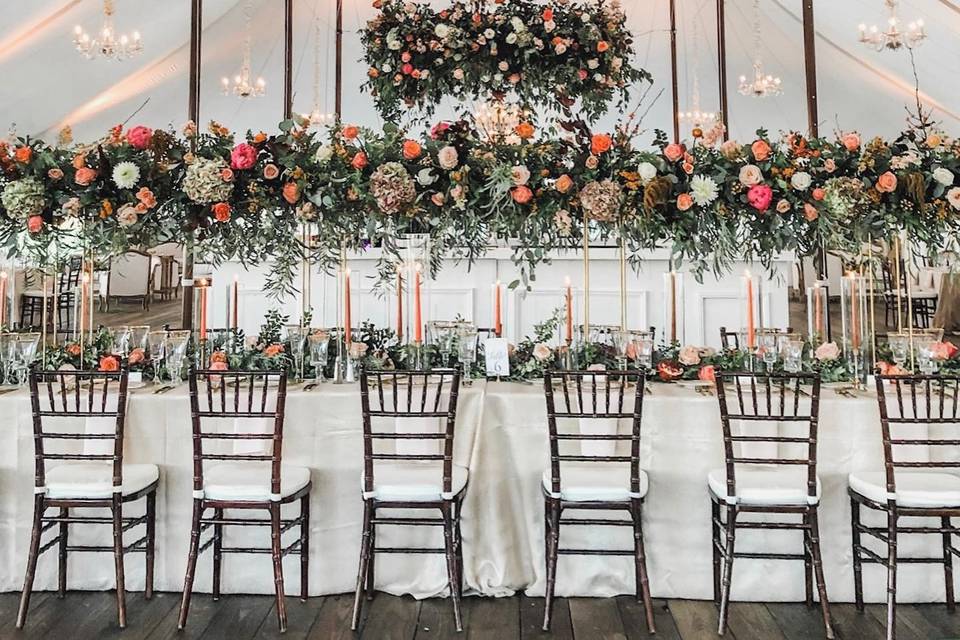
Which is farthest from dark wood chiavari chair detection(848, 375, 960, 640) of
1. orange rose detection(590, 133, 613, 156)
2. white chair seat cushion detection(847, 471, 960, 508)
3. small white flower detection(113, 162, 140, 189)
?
small white flower detection(113, 162, 140, 189)

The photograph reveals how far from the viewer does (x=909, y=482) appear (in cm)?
260

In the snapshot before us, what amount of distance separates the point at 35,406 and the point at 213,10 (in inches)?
244

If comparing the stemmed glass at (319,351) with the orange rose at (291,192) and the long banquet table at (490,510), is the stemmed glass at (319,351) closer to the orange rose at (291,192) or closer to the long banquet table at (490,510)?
the long banquet table at (490,510)

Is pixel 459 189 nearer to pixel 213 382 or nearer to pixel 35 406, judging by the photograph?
pixel 213 382

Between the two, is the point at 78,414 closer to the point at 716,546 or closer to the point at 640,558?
the point at 640,558

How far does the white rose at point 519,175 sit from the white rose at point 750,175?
2.62 feet

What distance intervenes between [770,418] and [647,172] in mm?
981

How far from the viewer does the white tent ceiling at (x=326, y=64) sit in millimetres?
6312

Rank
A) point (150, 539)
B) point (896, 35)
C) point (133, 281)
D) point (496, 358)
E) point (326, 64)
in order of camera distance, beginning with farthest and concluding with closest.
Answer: point (326, 64) < point (133, 281) < point (896, 35) < point (496, 358) < point (150, 539)

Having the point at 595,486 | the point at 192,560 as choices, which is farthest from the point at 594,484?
the point at 192,560

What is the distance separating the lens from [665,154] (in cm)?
278

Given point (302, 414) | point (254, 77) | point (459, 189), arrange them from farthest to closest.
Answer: point (254, 77) → point (302, 414) → point (459, 189)

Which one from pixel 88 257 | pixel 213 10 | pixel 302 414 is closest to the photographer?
pixel 302 414

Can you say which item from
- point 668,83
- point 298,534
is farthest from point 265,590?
point 668,83
